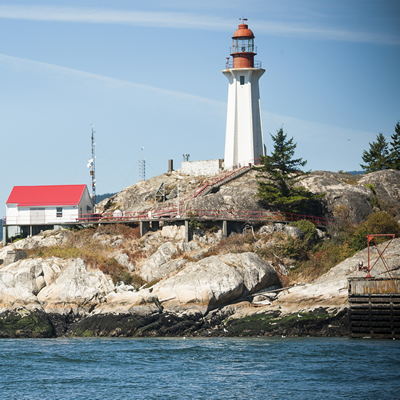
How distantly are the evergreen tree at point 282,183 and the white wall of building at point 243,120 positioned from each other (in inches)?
231

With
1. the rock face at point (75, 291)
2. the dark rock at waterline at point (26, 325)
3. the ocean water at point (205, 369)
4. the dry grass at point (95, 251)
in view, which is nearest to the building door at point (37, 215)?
the dry grass at point (95, 251)

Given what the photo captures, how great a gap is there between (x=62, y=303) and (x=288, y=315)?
13613 millimetres

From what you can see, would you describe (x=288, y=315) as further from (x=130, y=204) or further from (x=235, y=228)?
(x=130, y=204)

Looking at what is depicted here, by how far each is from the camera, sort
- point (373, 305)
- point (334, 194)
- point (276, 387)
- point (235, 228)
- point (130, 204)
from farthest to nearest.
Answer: point (130, 204) → point (334, 194) → point (235, 228) → point (373, 305) → point (276, 387)

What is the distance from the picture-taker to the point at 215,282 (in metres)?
38.0

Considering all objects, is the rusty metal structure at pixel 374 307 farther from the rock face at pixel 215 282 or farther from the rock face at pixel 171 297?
the rock face at pixel 215 282

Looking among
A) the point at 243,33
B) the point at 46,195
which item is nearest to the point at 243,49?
the point at 243,33

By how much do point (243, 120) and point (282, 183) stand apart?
1037 centimetres

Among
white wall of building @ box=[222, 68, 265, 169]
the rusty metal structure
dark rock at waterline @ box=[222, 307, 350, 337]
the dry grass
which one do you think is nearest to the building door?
the dry grass

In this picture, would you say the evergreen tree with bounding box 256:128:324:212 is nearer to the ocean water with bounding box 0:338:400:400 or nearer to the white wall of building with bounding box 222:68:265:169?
the white wall of building with bounding box 222:68:265:169

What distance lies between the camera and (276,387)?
82.3 feet

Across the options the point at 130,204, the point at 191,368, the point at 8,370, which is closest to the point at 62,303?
the point at 8,370

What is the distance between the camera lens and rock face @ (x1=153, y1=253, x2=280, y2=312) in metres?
37.8

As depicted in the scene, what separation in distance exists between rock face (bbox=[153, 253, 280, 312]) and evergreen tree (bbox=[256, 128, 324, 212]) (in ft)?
31.0
